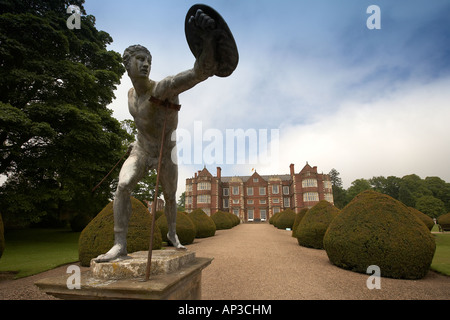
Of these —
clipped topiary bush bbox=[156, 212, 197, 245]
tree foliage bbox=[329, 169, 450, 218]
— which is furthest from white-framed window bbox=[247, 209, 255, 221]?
clipped topiary bush bbox=[156, 212, 197, 245]

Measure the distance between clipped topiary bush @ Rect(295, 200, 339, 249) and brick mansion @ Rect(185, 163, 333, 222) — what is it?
34.9 meters

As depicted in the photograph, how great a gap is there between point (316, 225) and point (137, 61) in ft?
34.1

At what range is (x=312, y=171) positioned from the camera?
147 ft

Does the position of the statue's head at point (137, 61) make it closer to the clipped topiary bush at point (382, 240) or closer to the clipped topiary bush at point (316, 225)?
Answer: the clipped topiary bush at point (382, 240)

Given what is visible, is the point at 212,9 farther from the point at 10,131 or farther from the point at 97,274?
the point at 10,131

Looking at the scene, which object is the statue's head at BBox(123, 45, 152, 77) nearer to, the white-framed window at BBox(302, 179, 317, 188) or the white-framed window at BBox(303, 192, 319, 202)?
the white-framed window at BBox(303, 192, 319, 202)

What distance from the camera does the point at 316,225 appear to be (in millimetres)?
10648

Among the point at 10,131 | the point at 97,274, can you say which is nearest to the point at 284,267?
the point at 97,274

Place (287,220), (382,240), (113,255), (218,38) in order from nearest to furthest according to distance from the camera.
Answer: (218,38) → (113,255) → (382,240) → (287,220)

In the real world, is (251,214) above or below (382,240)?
below

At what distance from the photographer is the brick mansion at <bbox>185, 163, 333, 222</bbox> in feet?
148

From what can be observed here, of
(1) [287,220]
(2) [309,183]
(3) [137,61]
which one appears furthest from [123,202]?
(2) [309,183]

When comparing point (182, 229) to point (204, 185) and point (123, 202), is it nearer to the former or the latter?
point (123, 202)
